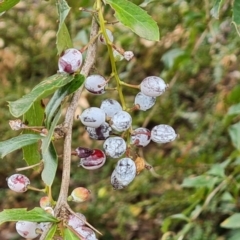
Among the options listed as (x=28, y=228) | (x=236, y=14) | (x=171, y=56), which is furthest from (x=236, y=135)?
(x=28, y=228)

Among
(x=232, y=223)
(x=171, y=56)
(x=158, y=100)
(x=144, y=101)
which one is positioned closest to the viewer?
(x=144, y=101)

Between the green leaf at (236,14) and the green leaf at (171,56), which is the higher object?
the green leaf at (236,14)

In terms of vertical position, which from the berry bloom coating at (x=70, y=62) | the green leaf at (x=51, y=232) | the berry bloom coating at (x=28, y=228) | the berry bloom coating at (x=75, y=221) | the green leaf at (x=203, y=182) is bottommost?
the green leaf at (x=203, y=182)

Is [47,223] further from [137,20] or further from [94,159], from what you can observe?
[137,20]

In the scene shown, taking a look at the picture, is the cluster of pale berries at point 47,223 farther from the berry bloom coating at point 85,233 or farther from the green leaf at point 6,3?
the green leaf at point 6,3

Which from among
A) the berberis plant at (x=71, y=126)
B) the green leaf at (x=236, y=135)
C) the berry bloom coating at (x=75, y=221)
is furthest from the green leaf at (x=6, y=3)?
the green leaf at (x=236, y=135)

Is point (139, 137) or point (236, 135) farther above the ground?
point (139, 137)
